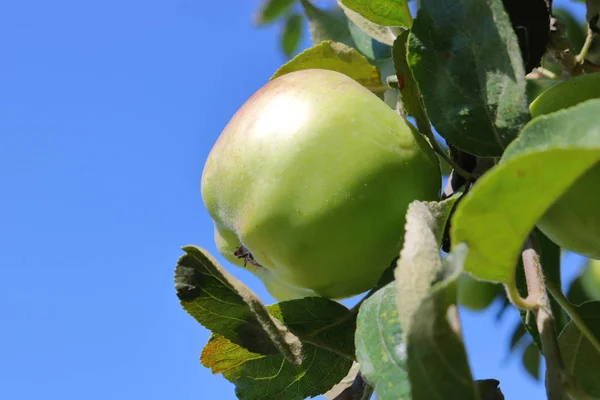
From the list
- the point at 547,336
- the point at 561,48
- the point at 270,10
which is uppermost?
the point at 270,10

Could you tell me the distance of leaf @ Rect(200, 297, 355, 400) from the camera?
730mm

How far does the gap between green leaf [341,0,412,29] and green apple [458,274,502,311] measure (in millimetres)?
815

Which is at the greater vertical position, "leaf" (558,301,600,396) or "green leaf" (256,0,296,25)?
"green leaf" (256,0,296,25)

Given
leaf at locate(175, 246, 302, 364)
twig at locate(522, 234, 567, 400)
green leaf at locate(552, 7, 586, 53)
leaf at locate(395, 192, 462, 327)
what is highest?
green leaf at locate(552, 7, 586, 53)

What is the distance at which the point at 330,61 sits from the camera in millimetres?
906

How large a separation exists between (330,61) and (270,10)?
0.78 m

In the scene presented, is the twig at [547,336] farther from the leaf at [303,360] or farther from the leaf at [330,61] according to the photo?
the leaf at [330,61]

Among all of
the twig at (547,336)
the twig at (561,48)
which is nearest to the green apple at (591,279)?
the twig at (561,48)

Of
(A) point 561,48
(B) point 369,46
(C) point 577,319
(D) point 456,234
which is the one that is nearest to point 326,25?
(B) point 369,46

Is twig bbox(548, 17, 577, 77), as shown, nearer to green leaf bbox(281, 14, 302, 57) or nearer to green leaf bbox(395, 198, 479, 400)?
green leaf bbox(395, 198, 479, 400)

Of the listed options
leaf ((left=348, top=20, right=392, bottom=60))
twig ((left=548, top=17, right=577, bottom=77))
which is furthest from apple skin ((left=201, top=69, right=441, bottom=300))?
leaf ((left=348, top=20, right=392, bottom=60))

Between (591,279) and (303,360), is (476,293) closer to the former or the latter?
(591,279)

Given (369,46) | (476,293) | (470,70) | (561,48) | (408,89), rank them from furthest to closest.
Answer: (476,293), (369,46), (561,48), (408,89), (470,70)

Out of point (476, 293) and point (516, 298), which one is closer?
point (516, 298)
